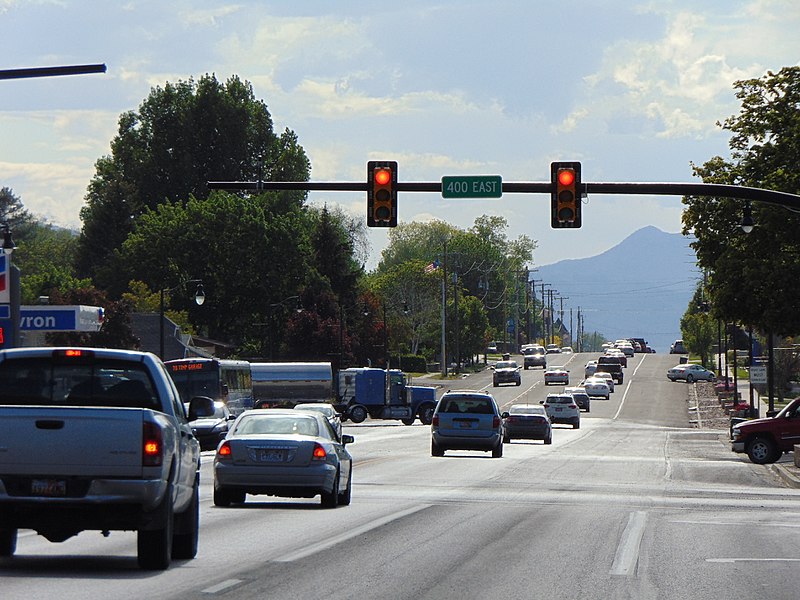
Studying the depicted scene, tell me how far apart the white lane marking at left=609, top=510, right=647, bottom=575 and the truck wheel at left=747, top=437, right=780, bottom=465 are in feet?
62.9

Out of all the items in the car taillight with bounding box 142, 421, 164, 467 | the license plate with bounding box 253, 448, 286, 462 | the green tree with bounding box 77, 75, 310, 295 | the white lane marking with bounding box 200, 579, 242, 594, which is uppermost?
the green tree with bounding box 77, 75, 310, 295

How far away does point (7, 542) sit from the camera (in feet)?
44.5

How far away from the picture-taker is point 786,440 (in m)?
38.7

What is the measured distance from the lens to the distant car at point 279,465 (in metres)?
19.9

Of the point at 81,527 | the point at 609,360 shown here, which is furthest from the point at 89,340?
the point at 81,527

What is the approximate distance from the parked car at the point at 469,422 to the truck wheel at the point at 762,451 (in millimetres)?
7210

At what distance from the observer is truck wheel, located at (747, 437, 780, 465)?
39.0 m

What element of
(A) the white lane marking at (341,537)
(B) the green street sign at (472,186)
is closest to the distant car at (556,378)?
(B) the green street sign at (472,186)

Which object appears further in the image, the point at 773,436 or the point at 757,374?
the point at 757,374

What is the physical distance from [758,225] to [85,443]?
→ 36756 mm

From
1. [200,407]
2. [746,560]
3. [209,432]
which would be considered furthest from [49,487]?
[209,432]

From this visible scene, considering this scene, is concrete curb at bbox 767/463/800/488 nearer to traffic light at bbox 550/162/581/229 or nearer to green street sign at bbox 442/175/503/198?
traffic light at bbox 550/162/581/229

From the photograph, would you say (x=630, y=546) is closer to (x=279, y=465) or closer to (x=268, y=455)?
(x=279, y=465)

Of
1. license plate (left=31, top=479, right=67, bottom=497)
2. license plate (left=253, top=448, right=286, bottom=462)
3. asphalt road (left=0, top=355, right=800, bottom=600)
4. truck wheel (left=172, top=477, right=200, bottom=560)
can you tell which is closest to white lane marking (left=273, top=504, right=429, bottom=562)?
asphalt road (left=0, top=355, right=800, bottom=600)
